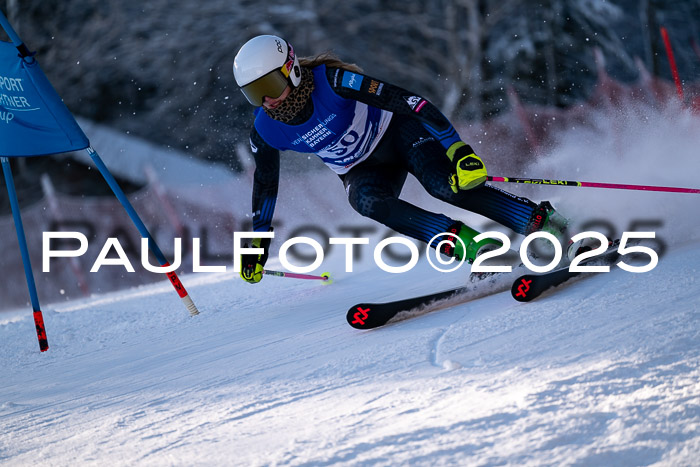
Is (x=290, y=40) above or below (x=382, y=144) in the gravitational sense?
above

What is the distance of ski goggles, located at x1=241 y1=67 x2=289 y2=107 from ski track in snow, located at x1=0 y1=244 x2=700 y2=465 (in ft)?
3.50

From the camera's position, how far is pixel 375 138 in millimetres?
3404

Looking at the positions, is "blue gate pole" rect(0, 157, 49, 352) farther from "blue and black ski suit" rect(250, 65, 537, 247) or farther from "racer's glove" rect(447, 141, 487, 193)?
"racer's glove" rect(447, 141, 487, 193)

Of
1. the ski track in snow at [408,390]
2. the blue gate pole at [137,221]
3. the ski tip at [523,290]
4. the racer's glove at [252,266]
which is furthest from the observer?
the blue gate pole at [137,221]

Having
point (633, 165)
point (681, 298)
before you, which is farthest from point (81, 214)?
point (681, 298)

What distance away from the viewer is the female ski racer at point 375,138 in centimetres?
304

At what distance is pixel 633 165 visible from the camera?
539 centimetres

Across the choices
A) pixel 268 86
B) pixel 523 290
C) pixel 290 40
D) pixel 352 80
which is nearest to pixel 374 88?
pixel 352 80

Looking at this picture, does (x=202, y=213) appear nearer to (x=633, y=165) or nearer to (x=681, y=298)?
(x=633, y=165)

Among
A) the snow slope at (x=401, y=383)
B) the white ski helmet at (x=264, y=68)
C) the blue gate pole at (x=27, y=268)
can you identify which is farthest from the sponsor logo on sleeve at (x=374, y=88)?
the blue gate pole at (x=27, y=268)

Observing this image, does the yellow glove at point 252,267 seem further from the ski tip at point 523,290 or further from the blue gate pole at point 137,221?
the ski tip at point 523,290

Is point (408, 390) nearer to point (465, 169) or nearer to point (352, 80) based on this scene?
point (465, 169)

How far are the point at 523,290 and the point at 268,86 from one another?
137 centimetres

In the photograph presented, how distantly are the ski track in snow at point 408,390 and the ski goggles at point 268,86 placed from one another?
1066mm
